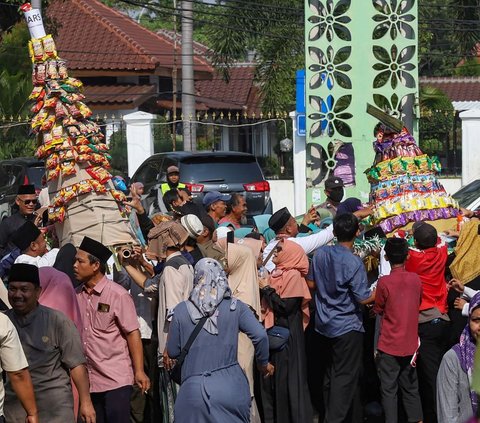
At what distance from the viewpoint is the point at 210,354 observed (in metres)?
6.63

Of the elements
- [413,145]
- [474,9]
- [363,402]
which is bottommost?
[363,402]

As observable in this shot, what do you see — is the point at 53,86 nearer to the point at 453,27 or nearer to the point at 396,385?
the point at 396,385

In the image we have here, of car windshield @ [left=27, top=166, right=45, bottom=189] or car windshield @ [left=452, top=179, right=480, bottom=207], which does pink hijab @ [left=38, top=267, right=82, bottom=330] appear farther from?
car windshield @ [left=27, top=166, right=45, bottom=189]

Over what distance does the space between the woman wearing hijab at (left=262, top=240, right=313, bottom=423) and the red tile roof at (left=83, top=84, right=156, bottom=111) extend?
85.2 feet

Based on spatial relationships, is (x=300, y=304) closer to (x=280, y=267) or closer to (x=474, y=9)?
(x=280, y=267)

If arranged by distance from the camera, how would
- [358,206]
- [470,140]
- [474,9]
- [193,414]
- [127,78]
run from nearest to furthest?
1. [193,414]
2. [358,206]
3. [470,140]
4. [474,9]
5. [127,78]

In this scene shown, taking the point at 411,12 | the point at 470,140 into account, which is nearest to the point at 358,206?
the point at 411,12

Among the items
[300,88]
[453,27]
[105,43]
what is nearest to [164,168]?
[300,88]

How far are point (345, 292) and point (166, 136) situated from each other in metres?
15.6

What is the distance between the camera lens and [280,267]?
9133 millimetres

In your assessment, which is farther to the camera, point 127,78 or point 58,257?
point 127,78

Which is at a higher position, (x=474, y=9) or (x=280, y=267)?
(x=474, y=9)

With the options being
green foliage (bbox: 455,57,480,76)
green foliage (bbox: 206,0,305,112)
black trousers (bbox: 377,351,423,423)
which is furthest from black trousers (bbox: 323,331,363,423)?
green foliage (bbox: 455,57,480,76)

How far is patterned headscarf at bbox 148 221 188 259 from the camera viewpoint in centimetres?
810
